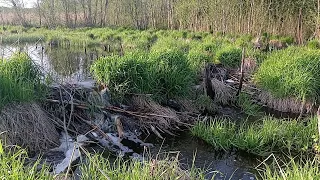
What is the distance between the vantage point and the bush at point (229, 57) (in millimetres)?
12039

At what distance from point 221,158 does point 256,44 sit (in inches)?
469

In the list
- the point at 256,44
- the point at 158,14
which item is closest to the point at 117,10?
the point at 158,14

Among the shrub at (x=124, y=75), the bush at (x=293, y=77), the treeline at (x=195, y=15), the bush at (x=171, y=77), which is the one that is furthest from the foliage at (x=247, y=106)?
the treeline at (x=195, y=15)

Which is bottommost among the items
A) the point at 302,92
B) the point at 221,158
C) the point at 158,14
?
the point at 221,158

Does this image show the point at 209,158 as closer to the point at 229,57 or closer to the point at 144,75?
the point at 144,75

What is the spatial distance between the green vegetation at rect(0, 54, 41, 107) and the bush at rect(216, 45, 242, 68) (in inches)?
283

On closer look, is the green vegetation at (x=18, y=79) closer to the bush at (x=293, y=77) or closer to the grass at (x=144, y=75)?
the grass at (x=144, y=75)

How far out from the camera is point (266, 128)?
254 inches

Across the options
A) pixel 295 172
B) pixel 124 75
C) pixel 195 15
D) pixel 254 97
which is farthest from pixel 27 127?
pixel 195 15

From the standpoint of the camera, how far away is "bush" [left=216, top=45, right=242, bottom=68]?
12.0m

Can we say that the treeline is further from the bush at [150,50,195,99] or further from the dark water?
the dark water

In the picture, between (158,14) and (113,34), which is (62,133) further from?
(158,14)

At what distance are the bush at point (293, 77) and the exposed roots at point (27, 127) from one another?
5.94 m

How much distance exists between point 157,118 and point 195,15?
71.3 ft
